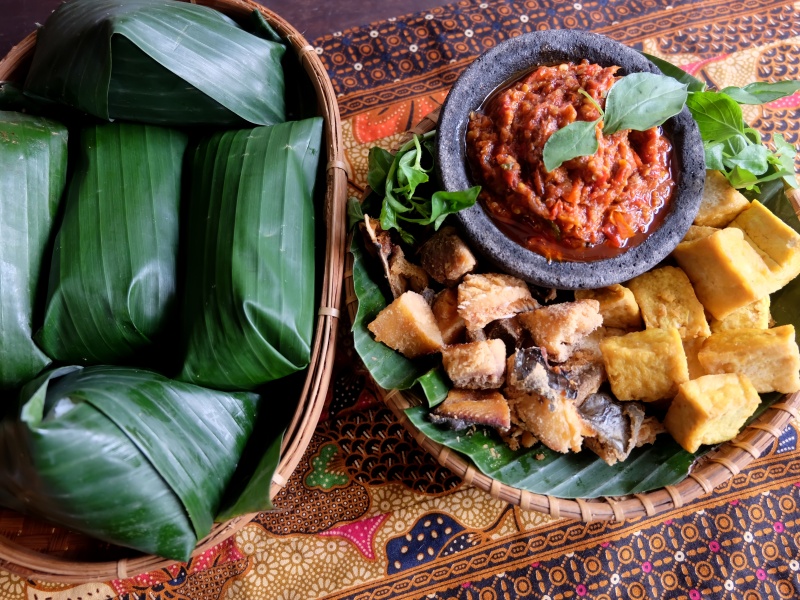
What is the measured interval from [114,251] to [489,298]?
4.45 feet

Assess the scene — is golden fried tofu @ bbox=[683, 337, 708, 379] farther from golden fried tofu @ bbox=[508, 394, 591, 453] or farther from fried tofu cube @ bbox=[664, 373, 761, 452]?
golden fried tofu @ bbox=[508, 394, 591, 453]

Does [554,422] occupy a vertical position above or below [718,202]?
below

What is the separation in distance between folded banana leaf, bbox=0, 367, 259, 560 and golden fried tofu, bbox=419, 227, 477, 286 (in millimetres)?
926

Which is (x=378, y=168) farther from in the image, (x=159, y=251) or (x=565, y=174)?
(x=159, y=251)

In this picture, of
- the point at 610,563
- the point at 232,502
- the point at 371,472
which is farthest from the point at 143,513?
the point at 610,563

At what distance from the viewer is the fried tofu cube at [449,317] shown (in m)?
2.19

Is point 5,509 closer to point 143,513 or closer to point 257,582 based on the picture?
point 143,513

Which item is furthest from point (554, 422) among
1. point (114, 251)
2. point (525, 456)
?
point (114, 251)

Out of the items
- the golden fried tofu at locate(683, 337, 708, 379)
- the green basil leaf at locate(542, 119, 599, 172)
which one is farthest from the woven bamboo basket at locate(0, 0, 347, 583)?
the golden fried tofu at locate(683, 337, 708, 379)

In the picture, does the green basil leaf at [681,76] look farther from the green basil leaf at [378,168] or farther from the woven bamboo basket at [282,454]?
the woven bamboo basket at [282,454]

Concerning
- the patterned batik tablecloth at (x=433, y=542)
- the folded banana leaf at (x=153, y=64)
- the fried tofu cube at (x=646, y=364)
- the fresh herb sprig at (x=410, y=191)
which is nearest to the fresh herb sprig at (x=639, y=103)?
the fresh herb sprig at (x=410, y=191)

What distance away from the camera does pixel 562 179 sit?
2068mm

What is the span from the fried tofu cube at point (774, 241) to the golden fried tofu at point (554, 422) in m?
0.97

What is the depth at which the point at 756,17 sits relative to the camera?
→ 10.0 feet
